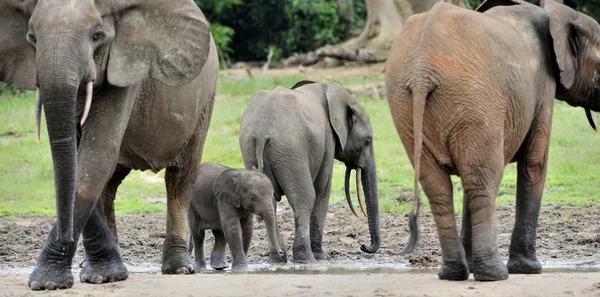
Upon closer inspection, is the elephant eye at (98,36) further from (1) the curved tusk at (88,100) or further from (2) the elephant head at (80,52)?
(1) the curved tusk at (88,100)

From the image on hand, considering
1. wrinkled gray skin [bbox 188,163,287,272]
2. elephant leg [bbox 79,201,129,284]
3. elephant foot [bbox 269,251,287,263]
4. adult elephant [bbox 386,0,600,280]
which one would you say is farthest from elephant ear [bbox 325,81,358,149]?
elephant leg [bbox 79,201,129,284]

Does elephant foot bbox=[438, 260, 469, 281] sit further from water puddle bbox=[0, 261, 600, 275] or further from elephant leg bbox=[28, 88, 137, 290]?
elephant leg bbox=[28, 88, 137, 290]

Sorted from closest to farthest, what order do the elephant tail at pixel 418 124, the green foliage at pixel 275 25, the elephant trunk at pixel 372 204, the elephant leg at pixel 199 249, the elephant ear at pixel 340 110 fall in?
the elephant tail at pixel 418 124 < the elephant leg at pixel 199 249 < the elephant trunk at pixel 372 204 < the elephant ear at pixel 340 110 < the green foliage at pixel 275 25

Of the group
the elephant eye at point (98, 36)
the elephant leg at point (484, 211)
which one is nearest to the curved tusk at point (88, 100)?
the elephant eye at point (98, 36)

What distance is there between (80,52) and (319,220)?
14.4ft

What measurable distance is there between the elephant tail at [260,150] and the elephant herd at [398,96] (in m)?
1.49

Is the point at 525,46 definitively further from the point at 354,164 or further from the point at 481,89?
the point at 354,164

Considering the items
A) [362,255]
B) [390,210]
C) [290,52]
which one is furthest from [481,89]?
[290,52]

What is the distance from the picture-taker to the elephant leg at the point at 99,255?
302 inches

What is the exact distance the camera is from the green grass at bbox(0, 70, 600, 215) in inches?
520

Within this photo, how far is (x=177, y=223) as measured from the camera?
30.3 feet

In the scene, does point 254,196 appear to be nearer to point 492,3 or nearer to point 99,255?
point 99,255

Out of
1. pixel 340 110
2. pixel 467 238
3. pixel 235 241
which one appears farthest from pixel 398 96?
pixel 340 110

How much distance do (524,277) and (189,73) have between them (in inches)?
85.9
